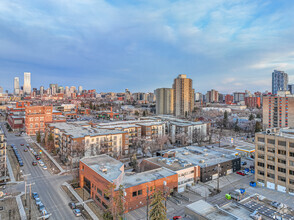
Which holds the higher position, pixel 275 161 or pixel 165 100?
pixel 165 100

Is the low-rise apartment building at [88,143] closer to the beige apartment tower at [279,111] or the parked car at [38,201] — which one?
the parked car at [38,201]

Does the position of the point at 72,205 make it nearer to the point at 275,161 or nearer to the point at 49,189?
the point at 49,189

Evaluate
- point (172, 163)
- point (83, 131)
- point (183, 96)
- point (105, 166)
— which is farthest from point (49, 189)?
point (183, 96)

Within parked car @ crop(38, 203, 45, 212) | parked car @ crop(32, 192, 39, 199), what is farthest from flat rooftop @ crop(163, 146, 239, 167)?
parked car @ crop(32, 192, 39, 199)

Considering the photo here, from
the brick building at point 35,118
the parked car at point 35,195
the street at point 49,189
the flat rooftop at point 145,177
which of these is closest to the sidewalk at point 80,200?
the street at point 49,189

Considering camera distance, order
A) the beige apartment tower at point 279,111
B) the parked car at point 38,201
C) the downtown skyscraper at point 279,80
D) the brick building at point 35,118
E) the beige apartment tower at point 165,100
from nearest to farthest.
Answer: the parked car at point 38,201 → the brick building at point 35,118 → the beige apartment tower at point 279,111 → the beige apartment tower at point 165,100 → the downtown skyscraper at point 279,80

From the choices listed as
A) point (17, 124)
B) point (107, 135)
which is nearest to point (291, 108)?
point (107, 135)
